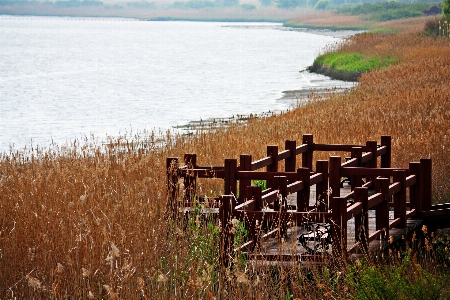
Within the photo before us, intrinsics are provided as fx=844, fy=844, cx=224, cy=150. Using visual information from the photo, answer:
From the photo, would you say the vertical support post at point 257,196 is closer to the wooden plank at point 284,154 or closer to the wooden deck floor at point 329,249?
the wooden deck floor at point 329,249

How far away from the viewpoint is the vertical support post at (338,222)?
691cm

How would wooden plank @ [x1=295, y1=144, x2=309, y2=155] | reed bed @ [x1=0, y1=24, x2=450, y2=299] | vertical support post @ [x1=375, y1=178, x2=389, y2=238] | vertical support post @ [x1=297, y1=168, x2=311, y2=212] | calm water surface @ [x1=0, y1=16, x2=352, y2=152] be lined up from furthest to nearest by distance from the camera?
calm water surface @ [x1=0, y1=16, x2=352, y2=152]
wooden plank @ [x1=295, y1=144, x2=309, y2=155]
vertical support post @ [x1=297, y1=168, x2=311, y2=212]
vertical support post @ [x1=375, y1=178, x2=389, y2=238]
reed bed @ [x1=0, y1=24, x2=450, y2=299]

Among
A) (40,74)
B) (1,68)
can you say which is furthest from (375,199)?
(1,68)

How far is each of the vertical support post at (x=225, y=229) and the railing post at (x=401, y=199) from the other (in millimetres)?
1965

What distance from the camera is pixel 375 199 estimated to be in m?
7.65

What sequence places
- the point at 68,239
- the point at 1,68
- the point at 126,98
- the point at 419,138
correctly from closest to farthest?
the point at 68,239, the point at 419,138, the point at 126,98, the point at 1,68

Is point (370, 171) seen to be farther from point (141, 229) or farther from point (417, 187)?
point (141, 229)

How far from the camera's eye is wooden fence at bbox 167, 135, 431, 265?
7055 millimetres

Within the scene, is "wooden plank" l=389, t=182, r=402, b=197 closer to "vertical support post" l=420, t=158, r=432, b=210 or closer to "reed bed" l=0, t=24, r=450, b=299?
"vertical support post" l=420, t=158, r=432, b=210

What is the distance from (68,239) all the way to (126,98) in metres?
34.0

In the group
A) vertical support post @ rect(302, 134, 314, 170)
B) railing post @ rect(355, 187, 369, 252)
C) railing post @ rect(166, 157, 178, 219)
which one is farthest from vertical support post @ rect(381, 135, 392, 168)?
railing post @ rect(355, 187, 369, 252)

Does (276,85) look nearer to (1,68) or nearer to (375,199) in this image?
(1,68)

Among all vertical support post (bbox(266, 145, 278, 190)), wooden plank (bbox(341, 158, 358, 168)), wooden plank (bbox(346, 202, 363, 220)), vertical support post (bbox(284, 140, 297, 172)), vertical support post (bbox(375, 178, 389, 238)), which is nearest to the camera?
wooden plank (bbox(346, 202, 363, 220))

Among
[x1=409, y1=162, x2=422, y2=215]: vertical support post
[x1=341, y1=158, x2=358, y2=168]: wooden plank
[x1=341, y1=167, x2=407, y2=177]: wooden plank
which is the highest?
[x1=341, y1=167, x2=407, y2=177]: wooden plank
